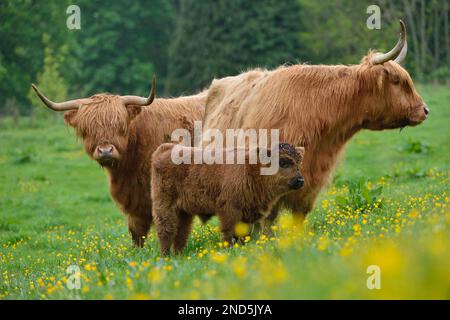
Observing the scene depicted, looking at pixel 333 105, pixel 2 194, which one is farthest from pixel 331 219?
pixel 2 194

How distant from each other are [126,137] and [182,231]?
1.77 m

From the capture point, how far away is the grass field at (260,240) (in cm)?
351

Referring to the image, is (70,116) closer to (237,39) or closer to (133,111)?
(133,111)

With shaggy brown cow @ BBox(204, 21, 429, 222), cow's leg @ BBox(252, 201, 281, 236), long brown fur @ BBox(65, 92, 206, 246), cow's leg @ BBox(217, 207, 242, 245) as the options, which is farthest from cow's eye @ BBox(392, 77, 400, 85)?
long brown fur @ BBox(65, 92, 206, 246)

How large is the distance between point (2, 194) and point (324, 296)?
1254 cm

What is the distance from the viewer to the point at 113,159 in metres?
8.07

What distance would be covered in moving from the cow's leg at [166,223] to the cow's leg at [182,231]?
0.34 ft

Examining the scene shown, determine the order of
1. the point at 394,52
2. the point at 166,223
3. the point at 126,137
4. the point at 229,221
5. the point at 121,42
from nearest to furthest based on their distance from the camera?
the point at 229,221, the point at 166,223, the point at 394,52, the point at 126,137, the point at 121,42

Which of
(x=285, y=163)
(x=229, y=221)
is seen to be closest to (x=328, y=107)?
(x=285, y=163)

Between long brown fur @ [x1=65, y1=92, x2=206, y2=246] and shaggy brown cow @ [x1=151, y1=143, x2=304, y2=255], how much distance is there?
1.46 metres

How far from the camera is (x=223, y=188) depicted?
21.9 ft
